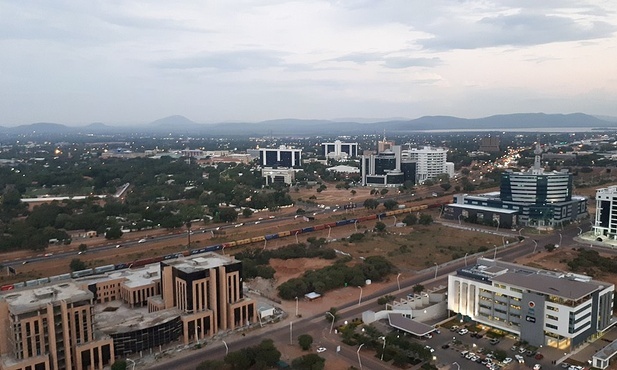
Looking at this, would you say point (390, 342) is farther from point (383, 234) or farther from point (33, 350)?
point (383, 234)

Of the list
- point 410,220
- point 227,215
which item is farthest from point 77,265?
point 410,220

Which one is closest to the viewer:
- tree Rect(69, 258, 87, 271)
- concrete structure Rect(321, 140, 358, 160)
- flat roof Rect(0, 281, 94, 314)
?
flat roof Rect(0, 281, 94, 314)

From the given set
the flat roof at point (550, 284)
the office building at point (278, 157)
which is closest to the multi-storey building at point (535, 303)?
the flat roof at point (550, 284)

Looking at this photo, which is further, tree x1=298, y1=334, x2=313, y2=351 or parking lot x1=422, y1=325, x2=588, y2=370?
tree x1=298, y1=334, x2=313, y2=351

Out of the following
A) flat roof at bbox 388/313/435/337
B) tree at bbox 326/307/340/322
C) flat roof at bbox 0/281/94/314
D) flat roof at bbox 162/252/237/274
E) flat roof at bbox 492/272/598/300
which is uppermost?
flat roof at bbox 162/252/237/274

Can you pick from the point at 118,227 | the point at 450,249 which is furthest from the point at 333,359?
the point at 118,227

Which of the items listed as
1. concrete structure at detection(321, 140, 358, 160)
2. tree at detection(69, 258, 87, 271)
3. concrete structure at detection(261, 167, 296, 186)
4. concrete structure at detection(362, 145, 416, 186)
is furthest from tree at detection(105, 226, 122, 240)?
concrete structure at detection(321, 140, 358, 160)

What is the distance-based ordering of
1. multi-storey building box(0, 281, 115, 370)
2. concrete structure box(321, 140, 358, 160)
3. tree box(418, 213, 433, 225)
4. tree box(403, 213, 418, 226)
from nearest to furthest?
multi-storey building box(0, 281, 115, 370), tree box(403, 213, 418, 226), tree box(418, 213, 433, 225), concrete structure box(321, 140, 358, 160)

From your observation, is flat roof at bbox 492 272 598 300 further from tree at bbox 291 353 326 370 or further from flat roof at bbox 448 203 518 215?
flat roof at bbox 448 203 518 215
